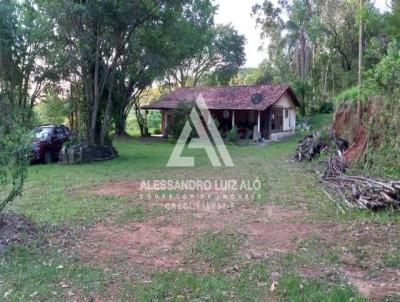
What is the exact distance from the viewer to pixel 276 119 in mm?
27266

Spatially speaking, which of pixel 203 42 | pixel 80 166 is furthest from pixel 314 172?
pixel 203 42

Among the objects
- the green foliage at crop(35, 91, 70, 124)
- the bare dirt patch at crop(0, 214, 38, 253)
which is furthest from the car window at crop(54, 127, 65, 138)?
the bare dirt patch at crop(0, 214, 38, 253)

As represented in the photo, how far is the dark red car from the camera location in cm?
1501

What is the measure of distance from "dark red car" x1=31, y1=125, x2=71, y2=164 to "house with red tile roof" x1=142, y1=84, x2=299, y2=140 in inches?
413

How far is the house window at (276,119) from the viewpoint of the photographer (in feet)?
88.1

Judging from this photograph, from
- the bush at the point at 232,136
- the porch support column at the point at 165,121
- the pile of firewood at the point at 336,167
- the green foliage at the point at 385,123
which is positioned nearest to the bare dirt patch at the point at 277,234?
the green foliage at the point at 385,123

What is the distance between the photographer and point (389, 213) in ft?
23.5

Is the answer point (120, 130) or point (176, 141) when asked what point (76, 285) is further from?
point (120, 130)

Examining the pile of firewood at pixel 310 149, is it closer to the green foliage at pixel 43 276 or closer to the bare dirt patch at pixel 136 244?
the bare dirt patch at pixel 136 244

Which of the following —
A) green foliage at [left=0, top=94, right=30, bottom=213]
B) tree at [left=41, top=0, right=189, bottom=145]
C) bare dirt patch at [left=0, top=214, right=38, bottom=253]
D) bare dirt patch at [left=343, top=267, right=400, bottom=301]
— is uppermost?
tree at [left=41, top=0, right=189, bottom=145]

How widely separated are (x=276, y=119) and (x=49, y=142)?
1642 cm

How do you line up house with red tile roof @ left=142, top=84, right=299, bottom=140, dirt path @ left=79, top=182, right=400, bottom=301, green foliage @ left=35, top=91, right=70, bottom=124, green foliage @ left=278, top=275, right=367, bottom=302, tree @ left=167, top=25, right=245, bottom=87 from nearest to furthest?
1. green foliage @ left=278, top=275, right=367, bottom=302
2. dirt path @ left=79, top=182, right=400, bottom=301
3. green foliage @ left=35, top=91, right=70, bottom=124
4. house with red tile roof @ left=142, top=84, right=299, bottom=140
5. tree @ left=167, top=25, right=245, bottom=87

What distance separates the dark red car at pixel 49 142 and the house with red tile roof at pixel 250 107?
10490mm

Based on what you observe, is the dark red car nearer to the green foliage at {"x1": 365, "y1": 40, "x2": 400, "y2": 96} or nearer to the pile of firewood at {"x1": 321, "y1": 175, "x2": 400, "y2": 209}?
the pile of firewood at {"x1": 321, "y1": 175, "x2": 400, "y2": 209}
